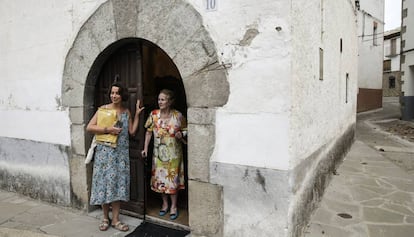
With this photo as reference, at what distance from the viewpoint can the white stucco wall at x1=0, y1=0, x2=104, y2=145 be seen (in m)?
3.54

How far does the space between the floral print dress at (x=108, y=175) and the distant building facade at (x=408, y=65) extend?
524 inches

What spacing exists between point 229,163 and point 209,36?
1.15 meters

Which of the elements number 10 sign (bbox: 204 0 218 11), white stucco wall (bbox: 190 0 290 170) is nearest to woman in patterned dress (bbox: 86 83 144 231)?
white stucco wall (bbox: 190 0 290 170)

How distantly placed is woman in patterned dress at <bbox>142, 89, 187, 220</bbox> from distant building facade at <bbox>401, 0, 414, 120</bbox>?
41.8 feet

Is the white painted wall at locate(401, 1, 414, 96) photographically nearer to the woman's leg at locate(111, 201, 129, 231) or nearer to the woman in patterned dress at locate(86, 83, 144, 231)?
the woman in patterned dress at locate(86, 83, 144, 231)

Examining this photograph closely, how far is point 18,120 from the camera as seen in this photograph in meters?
4.09

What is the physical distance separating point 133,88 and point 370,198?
348 cm

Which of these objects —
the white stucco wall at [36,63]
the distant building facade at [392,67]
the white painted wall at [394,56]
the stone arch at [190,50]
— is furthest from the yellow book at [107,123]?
the white painted wall at [394,56]

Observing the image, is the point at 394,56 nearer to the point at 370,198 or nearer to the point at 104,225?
the point at 370,198

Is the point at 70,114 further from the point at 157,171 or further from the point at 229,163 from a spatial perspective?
the point at 229,163

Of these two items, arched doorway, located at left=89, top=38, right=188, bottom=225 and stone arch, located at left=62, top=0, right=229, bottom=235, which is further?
arched doorway, located at left=89, top=38, right=188, bottom=225

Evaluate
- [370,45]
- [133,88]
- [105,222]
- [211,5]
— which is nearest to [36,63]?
[133,88]

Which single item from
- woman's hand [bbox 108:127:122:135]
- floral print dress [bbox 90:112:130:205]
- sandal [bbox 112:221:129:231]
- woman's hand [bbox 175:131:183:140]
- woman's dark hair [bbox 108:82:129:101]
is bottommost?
sandal [bbox 112:221:129:231]

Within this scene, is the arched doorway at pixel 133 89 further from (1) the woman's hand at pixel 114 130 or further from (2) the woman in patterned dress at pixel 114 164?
(1) the woman's hand at pixel 114 130
